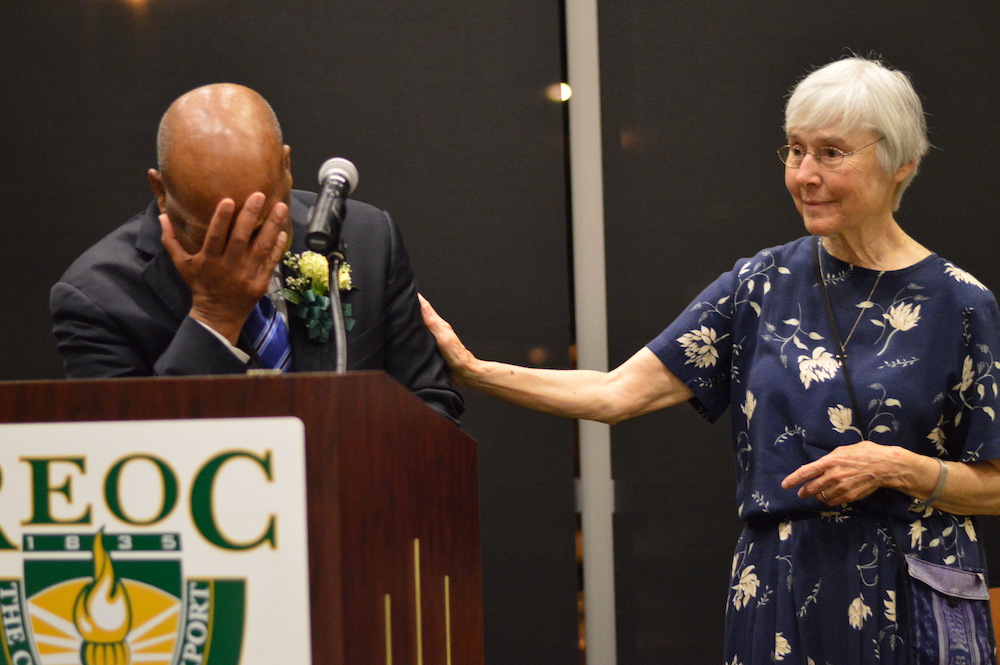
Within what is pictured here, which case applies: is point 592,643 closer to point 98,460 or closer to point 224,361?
point 224,361

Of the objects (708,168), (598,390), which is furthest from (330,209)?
(708,168)

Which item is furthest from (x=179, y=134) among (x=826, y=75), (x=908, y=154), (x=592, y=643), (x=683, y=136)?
(x=592, y=643)

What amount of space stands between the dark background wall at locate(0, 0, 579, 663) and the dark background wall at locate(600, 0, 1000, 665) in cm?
24

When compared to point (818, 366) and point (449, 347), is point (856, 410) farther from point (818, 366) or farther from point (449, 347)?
point (449, 347)

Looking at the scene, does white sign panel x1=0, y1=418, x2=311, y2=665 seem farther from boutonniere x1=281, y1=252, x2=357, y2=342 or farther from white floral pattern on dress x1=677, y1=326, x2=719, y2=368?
white floral pattern on dress x1=677, y1=326, x2=719, y2=368

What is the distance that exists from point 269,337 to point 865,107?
120cm

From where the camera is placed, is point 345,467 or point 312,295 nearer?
point 345,467

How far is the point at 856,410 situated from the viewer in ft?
6.41

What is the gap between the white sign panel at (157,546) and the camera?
3.70ft

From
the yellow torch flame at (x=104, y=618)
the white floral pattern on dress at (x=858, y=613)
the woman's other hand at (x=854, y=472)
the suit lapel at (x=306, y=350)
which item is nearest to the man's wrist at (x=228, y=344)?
the suit lapel at (x=306, y=350)

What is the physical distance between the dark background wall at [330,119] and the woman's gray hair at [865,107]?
3.35 feet

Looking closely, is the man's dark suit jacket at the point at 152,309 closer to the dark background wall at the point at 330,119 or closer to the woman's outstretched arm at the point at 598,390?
the woman's outstretched arm at the point at 598,390

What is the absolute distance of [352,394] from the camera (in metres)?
1.14

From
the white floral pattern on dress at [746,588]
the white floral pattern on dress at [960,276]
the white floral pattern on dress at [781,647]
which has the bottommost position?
the white floral pattern on dress at [781,647]
